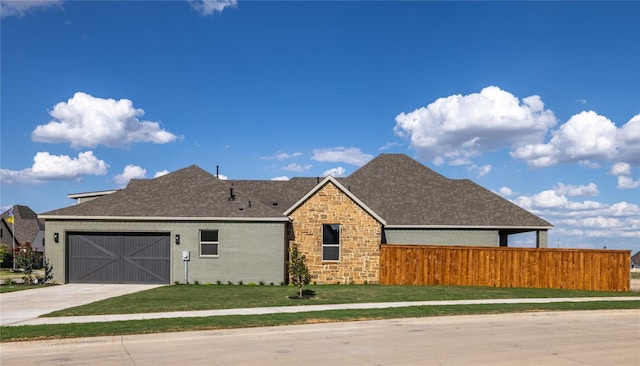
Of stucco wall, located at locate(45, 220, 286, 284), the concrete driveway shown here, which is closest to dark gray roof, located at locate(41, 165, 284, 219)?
stucco wall, located at locate(45, 220, 286, 284)

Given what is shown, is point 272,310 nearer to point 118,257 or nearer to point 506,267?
point 118,257

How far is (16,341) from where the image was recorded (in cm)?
1127

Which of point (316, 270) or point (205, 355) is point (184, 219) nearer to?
point (316, 270)

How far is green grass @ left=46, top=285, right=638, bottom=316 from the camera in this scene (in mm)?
16594

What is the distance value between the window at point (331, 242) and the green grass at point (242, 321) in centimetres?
950

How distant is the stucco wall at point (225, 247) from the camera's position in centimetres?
2511

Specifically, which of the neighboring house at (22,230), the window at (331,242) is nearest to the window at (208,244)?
the window at (331,242)

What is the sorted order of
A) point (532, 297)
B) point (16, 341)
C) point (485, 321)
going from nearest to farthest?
point (16, 341) → point (485, 321) → point (532, 297)

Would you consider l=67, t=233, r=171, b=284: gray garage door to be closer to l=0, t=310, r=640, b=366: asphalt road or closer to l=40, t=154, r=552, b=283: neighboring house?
l=40, t=154, r=552, b=283: neighboring house

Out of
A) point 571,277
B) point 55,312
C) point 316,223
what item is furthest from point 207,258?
point 571,277

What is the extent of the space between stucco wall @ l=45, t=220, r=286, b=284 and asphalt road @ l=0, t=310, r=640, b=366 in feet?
37.3

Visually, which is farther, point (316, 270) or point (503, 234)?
point (503, 234)

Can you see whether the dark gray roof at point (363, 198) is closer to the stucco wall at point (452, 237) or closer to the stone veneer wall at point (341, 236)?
the stucco wall at point (452, 237)

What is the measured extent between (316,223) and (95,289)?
35.2 feet
